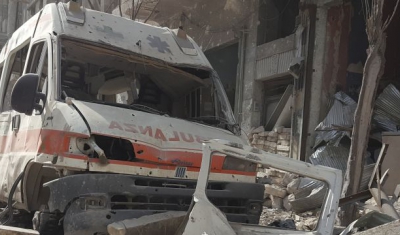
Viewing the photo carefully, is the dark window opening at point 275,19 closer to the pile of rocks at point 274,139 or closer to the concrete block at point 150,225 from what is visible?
the pile of rocks at point 274,139

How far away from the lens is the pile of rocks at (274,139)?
8.98 metres

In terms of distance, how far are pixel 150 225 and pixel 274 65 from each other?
22.9 feet

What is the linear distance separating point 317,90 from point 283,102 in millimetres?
1057

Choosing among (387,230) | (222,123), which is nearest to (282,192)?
(222,123)

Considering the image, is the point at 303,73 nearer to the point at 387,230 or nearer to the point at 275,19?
the point at 275,19

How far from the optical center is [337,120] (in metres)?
7.85

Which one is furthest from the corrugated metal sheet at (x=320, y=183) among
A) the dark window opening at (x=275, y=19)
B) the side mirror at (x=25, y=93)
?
the side mirror at (x=25, y=93)

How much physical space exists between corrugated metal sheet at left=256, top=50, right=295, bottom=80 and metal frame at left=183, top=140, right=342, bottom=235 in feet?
A: 21.2

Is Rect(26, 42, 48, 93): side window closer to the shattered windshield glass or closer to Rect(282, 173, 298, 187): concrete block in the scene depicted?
the shattered windshield glass

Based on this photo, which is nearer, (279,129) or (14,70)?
(14,70)

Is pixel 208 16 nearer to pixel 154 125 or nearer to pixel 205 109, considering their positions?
pixel 205 109

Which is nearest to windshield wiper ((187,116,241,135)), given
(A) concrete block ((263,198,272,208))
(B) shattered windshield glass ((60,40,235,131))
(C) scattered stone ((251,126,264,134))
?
(B) shattered windshield glass ((60,40,235,131))

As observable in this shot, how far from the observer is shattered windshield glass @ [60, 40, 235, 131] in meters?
4.61

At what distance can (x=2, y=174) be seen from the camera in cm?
444
